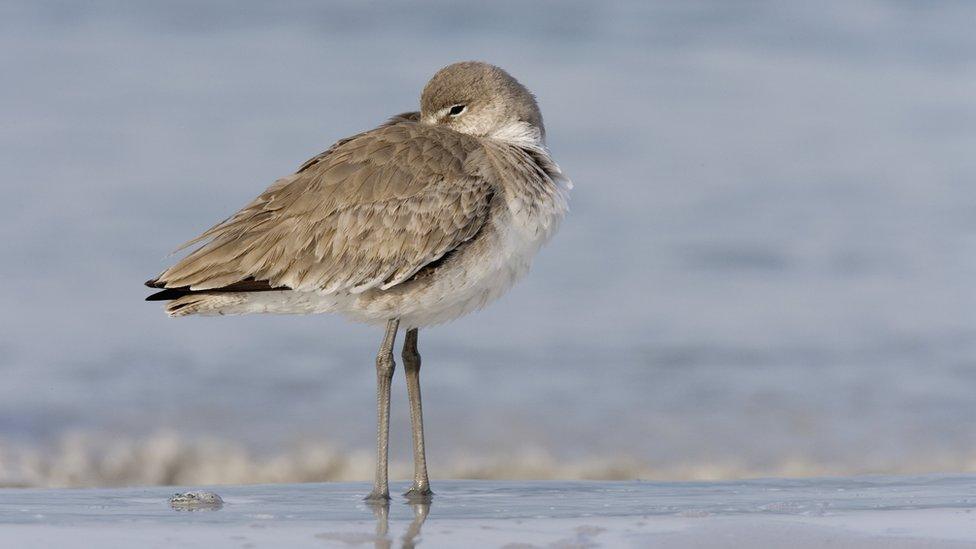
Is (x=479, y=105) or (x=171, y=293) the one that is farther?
(x=479, y=105)

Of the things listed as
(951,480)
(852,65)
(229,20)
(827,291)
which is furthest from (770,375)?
(229,20)

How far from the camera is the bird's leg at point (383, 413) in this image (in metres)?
6.84

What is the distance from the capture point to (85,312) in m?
10.3

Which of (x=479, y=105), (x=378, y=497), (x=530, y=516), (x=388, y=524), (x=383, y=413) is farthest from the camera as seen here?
(x=479, y=105)

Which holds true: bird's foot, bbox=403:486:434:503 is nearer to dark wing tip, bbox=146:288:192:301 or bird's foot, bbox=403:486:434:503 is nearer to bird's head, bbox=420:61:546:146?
dark wing tip, bbox=146:288:192:301

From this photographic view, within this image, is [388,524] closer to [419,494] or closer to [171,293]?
[419,494]

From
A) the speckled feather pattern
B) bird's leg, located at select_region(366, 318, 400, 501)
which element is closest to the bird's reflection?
bird's leg, located at select_region(366, 318, 400, 501)

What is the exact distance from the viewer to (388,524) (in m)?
6.11

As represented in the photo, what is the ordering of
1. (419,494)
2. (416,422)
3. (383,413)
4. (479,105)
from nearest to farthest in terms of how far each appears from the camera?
(419,494) < (383,413) < (416,422) < (479,105)

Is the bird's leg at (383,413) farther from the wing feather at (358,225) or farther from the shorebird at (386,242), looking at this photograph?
the wing feather at (358,225)

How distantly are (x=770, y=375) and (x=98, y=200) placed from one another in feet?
17.3

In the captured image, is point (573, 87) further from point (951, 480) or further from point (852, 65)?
point (951, 480)

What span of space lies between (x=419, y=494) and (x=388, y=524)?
867 millimetres

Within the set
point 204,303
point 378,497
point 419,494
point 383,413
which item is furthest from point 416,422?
point 204,303
